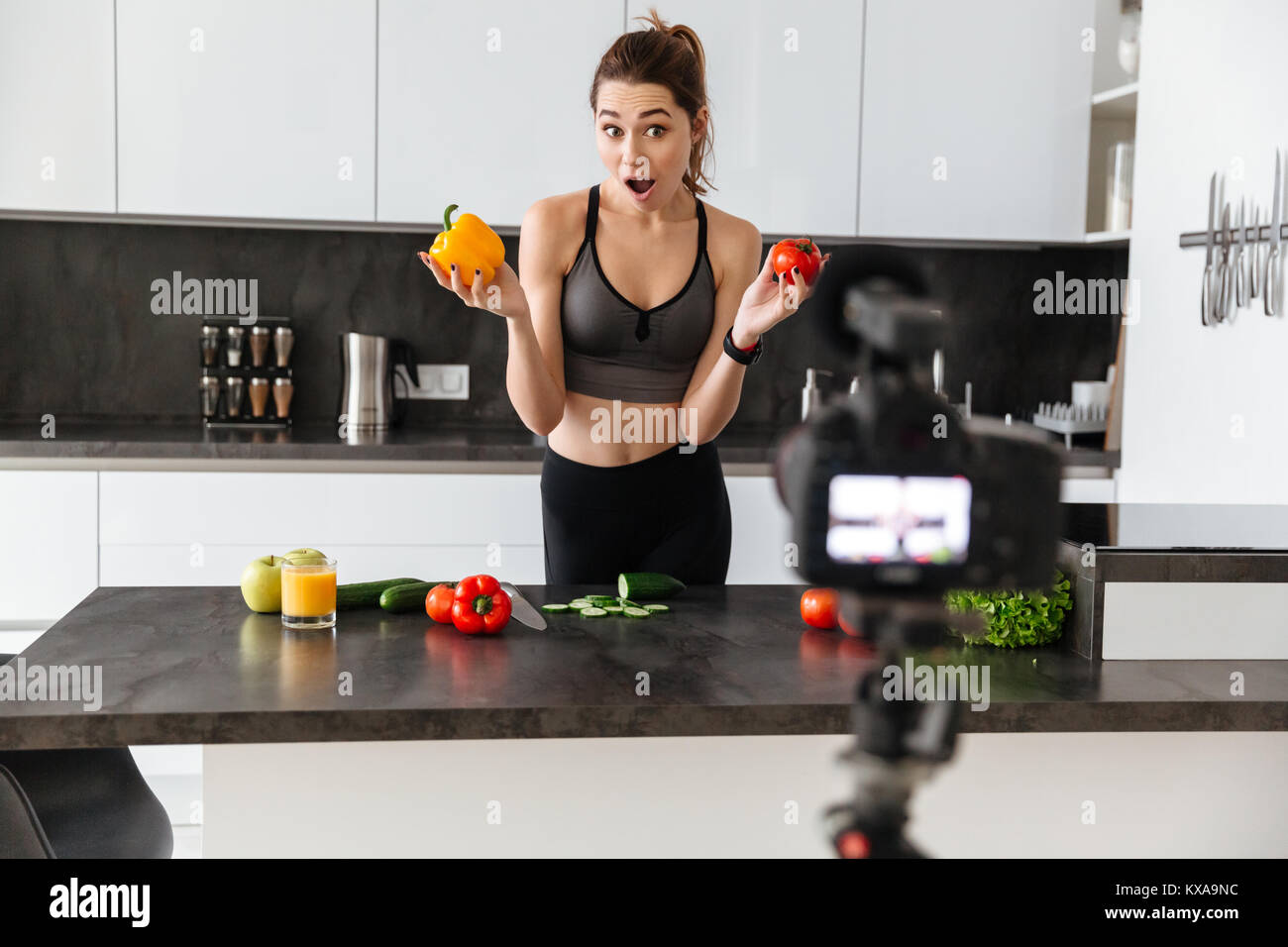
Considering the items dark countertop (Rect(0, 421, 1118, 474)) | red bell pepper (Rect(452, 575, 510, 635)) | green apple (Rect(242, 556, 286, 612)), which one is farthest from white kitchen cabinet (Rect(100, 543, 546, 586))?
red bell pepper (Rect(452, 575, 510, 635))

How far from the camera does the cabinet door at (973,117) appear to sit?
3170 millimetres

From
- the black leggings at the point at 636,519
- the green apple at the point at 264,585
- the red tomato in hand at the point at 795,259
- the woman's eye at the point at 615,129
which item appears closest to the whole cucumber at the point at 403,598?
the green apple at the point at 264,585

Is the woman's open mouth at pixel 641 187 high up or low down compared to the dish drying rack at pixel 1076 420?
up

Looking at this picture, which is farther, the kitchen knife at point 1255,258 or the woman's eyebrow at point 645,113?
the kitchen knife at point 1255,258

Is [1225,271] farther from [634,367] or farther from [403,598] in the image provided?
[403,598]

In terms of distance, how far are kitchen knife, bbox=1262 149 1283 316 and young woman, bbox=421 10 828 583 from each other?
1.04m

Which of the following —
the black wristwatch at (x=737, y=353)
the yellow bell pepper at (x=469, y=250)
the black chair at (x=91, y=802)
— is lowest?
the black chair at (x=91, y=802)

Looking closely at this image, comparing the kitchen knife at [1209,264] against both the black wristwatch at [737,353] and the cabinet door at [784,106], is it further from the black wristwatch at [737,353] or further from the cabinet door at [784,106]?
the black wristwatch at [737,353]

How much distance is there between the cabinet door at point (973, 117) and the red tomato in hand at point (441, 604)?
1972 millimetres

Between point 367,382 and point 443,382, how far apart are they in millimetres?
287

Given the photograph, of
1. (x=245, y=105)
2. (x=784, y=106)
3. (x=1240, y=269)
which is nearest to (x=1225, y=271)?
→ (x=1240, y=269)

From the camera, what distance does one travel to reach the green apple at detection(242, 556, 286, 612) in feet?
5.37
